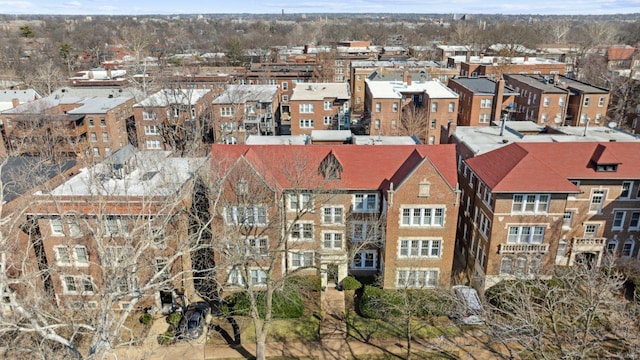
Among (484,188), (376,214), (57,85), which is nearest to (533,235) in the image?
(484,188)

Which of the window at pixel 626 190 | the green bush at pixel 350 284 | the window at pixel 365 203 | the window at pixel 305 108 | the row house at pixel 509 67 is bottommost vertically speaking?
the green bush at pixel 350 284

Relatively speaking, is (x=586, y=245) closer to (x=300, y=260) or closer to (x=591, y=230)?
(x=591, y=230)

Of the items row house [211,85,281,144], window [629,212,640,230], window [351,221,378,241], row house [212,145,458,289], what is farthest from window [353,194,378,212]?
row house [211,85,281,144]

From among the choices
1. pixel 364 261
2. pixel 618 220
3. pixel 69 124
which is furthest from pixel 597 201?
pixel 69 124

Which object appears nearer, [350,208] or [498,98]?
[350,208]

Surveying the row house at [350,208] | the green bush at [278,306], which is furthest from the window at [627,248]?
the green bush at [278,306]

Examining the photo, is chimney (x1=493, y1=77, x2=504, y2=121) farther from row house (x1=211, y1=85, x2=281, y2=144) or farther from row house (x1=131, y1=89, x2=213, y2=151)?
row house (x1=131, y1=89, x2=213, y2=151)

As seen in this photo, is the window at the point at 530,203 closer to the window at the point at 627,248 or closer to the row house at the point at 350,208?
the row house at the point at 350,208

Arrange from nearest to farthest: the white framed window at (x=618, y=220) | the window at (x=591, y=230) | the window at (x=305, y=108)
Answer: the white framed window at (x=618, y=220) → the window at (x=591, y=230) → the window at (x=305, y=108)
